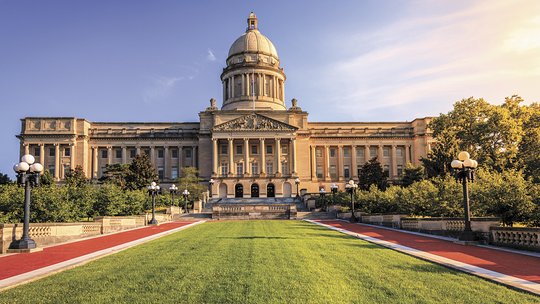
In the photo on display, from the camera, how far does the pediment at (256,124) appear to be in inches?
3105

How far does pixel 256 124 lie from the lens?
79.3 metres

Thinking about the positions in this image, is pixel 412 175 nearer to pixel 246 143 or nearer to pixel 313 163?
pixel 313 163

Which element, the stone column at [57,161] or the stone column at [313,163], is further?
the stone column at [313,163]

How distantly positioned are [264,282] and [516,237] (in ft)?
37.6

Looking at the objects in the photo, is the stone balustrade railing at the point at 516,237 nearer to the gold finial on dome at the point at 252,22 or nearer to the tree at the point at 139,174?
the tree at the point at 139,174

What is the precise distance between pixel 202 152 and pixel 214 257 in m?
70.7

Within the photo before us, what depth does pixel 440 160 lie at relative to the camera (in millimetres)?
48438

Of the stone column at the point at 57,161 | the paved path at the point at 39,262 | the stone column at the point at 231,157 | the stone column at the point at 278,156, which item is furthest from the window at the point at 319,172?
the paved path at the point at 39,262

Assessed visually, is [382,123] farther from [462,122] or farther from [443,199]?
[443,199]

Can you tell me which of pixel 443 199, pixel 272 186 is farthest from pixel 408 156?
A: pixel 443 199

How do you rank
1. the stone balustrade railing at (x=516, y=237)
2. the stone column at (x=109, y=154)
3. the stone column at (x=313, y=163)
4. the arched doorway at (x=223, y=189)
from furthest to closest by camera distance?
the stone column at (x=313, y=163) → the stone column at (x=109, y=154) → the arched doorway at (x=223, y=189) → the stone balustrade railing at (x=516, y=237)

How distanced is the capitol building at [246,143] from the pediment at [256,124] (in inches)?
7.3

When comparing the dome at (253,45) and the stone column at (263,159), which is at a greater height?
the dome at (253,45)

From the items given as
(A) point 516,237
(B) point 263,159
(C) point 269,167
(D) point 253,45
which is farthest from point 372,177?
(D) point 253,45
